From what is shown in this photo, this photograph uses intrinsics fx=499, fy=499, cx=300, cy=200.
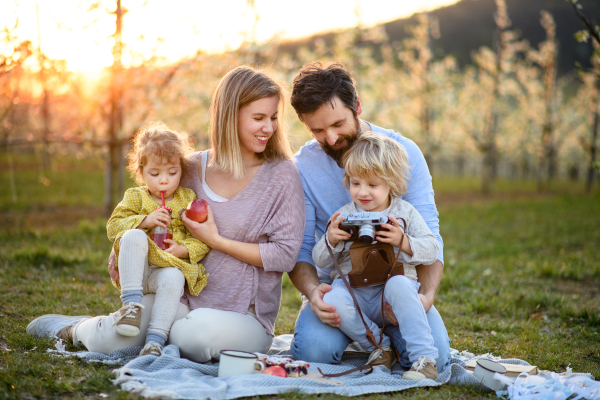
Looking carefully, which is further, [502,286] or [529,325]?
[502,286]

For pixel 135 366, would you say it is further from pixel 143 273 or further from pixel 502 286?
pixel 502 286

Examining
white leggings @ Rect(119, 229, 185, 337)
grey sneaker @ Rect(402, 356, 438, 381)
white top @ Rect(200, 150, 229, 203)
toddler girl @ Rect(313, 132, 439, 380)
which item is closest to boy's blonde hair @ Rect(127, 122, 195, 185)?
white top @ Rect(200, 150, 229, 203)

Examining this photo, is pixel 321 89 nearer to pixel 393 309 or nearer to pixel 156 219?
pixel 156 219

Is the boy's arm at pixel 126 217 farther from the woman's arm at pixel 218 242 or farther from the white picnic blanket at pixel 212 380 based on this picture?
the white picnic blanket at pixel 212 380

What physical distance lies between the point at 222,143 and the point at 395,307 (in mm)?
1533

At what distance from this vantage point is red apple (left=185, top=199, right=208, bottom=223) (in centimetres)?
317

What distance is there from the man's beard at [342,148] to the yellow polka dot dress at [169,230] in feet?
3.30

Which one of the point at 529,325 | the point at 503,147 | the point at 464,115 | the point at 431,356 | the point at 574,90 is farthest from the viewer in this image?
the point at 574,90

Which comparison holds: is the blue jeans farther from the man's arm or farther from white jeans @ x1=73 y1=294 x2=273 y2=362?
white jeans @ x1=73 y1=294 x2=273 y2=362

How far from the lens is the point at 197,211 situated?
3.17m

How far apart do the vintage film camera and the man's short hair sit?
0.82 m

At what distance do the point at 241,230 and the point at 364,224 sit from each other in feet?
2.76

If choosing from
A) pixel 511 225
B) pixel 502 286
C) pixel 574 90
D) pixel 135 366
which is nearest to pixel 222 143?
pixel 135 366

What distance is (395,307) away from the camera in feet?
9.73
